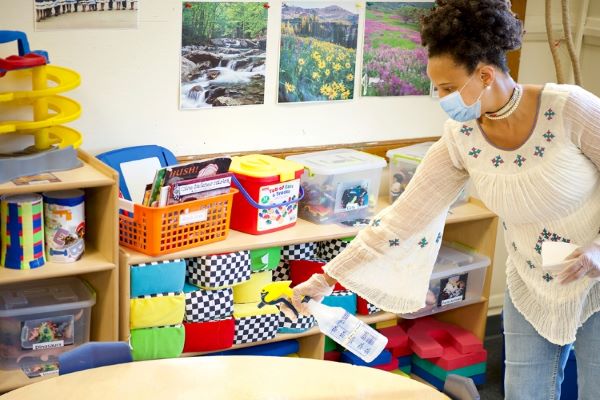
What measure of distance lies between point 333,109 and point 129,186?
0.88 m

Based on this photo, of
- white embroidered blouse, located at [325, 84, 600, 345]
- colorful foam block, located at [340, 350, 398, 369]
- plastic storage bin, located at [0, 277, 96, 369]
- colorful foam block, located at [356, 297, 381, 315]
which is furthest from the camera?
colorful foam block, located at [340, 350, 398, 369]

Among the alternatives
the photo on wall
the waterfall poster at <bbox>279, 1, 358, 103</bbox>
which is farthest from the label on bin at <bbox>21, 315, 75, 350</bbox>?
the waterfall poster at <bbox>279, 1, 358, 103</bbox>

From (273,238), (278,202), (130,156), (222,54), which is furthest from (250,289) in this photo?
(222,54)

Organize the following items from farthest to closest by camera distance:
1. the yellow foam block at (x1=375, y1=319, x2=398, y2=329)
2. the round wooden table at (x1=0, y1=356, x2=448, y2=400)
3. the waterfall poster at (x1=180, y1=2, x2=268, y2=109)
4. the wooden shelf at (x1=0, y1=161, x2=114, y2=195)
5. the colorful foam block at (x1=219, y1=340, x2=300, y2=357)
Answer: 1. the yellow foam block at (x1=375, y1=319, x2=398, y2=329)
2. the colorful foam block at (x1=219, y1=340, x2=300, y2=357)
3. the waterfall poster at (x1=180, y1=2, x2=268, y2=109)
4. the wooden shelf at (x1=0, y1=161, x2=114, y2=195)
5. the round wooden table at (x1=0, y1=356, x2=448, y2=400)

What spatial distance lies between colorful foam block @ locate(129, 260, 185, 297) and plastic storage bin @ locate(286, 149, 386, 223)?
615 millimetres

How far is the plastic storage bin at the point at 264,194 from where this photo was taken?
9.98ft

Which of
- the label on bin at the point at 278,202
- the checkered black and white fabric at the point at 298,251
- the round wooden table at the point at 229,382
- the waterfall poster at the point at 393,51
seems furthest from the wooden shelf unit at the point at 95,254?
the waterfall poster at the point at 393,51

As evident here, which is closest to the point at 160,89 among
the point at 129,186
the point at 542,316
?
the point at 129,186

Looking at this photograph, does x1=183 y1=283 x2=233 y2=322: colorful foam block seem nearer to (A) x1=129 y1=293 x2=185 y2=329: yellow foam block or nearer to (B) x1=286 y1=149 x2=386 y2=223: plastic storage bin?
(A) x1=129 y1=293 x2=185 y2=329: yellow foam block

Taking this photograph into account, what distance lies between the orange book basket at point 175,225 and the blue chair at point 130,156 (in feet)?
0.57

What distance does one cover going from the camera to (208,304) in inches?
117

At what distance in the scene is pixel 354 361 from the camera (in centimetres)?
350

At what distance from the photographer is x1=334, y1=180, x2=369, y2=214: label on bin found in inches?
129

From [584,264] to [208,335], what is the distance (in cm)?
141
